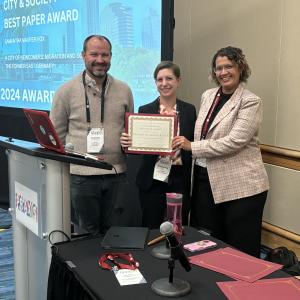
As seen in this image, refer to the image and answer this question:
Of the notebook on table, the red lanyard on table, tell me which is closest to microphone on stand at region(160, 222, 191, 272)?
the red lanyard on table

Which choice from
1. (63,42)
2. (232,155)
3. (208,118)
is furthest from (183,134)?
(63,42)

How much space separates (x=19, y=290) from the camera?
2008 millimetres

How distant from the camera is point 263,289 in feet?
4.53

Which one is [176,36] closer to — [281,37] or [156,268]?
[281,37]

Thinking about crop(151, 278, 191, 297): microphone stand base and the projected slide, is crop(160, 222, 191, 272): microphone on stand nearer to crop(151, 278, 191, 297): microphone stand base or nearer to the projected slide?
crop(151, 278, 191, 297): microphone stand base

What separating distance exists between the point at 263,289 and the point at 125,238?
63 centimetres

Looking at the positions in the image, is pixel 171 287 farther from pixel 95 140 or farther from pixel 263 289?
pixel 95 140

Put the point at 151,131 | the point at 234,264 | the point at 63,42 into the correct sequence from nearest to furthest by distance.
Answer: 1. the point at 234,264
2. the point at 151,131
3. the point at 63,42

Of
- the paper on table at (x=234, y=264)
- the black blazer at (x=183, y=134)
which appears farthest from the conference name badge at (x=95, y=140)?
the paper on table at (x=234, y=264)

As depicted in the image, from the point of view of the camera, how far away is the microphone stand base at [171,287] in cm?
134

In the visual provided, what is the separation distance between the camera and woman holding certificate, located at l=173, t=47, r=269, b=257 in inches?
97.4

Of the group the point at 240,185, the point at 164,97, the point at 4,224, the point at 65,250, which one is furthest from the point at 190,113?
the point at 4,224

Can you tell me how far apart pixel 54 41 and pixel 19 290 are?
2.80m

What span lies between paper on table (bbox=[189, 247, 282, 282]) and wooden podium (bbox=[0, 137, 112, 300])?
0.49m
